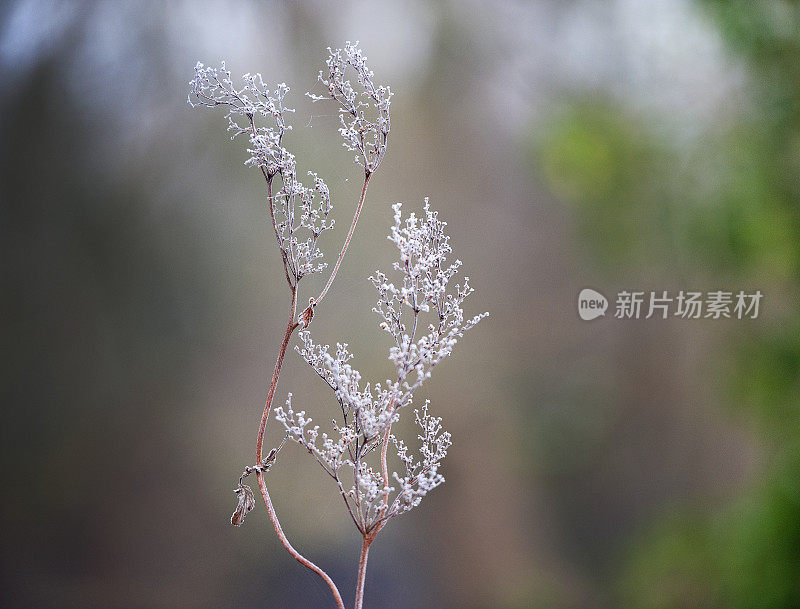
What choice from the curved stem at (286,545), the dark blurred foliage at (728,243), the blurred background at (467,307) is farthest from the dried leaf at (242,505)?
the dark blurred foliage at (728,243)

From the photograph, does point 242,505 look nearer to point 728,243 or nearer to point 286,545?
point 286,545

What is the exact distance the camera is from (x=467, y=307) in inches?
73.1

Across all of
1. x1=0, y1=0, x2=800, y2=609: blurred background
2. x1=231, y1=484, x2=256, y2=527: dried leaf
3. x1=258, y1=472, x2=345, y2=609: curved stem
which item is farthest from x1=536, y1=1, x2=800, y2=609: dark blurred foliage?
x1=231, y1=484, x2=256, y2=527: dried leaf

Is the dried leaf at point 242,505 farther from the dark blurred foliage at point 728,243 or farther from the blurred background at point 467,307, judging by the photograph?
the dark blurred foliage at point 728,243

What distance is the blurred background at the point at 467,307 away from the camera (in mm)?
1803

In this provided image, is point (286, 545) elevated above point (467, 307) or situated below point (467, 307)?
below

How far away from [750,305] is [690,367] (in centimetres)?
23

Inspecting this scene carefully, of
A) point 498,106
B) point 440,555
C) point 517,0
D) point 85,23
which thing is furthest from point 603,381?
point 85,23

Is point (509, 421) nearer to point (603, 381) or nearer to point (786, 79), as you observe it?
point (603, 381)

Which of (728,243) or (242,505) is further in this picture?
(728,243)

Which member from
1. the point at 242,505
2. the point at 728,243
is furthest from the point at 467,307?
the point at 242,505

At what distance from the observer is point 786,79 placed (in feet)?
5.82

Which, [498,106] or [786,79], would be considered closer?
[786,79]

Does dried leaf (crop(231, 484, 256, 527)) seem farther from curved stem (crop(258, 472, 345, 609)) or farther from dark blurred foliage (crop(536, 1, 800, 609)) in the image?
dark blurred foliage (crop(536, 1, 800, 609))
